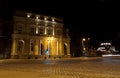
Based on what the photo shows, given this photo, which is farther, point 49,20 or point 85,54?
point 85,54

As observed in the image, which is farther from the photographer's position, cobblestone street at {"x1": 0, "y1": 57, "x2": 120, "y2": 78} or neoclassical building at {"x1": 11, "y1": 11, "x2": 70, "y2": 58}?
neoclassical building at {"x1": 11, "y1": 11, "x2": 70, "y2": 58}

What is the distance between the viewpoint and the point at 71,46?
253 ft

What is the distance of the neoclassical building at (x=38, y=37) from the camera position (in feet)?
188

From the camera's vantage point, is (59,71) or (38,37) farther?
(38,37)

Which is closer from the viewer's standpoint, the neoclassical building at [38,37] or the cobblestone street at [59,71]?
the cobblestone street at [59,71]

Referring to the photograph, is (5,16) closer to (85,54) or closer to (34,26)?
(34,26)

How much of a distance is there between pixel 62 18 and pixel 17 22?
1769cm

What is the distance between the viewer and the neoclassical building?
188ft

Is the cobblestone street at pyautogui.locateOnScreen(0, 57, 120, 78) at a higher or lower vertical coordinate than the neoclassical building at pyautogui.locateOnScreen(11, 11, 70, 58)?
lower

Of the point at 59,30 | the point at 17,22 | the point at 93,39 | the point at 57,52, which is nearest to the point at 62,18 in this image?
the point at 59,30

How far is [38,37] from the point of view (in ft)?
203

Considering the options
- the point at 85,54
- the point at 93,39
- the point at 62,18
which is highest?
the point at 62,18

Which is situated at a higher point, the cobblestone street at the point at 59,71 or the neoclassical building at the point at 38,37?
the neoclassical building at the point at 38,37

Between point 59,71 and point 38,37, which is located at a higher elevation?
point 38,37
